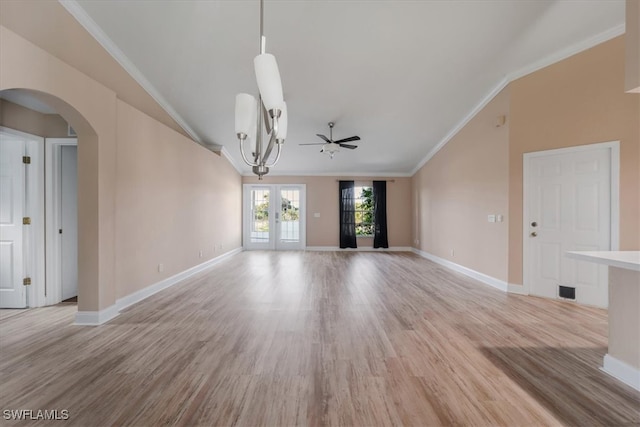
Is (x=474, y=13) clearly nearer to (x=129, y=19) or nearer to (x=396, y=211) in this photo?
(x=129, y=19)

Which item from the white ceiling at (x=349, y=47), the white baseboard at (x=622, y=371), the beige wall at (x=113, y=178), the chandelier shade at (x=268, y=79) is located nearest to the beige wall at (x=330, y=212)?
the white ceiling at (x=349, y=47)

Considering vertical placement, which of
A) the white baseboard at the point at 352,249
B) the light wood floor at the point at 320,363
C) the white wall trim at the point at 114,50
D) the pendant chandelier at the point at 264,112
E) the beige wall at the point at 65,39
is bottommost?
the light wood floor at the point at 320,363

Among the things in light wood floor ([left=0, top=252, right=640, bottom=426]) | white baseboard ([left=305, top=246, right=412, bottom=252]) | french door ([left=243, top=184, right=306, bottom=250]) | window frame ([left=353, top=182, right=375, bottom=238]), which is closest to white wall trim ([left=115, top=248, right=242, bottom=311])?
light wood floor ([left=0, top=252, right=640, bottom=426])

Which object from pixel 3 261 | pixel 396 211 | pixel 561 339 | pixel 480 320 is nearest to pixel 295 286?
pixel 480 320

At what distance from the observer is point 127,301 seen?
339cm

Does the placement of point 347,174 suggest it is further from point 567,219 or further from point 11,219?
point 11,219

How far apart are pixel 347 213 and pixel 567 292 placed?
573 cm

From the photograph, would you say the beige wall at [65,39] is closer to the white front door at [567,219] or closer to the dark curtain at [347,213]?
the white front door at [567,219]

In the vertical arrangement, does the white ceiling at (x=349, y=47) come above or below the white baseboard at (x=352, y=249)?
above

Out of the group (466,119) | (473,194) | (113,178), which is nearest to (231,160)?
(113,178)

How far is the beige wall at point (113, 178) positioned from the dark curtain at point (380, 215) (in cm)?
562

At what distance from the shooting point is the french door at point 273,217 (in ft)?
28.5

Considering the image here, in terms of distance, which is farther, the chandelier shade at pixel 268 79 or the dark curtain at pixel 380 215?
the dark curtain at pixel 380 215

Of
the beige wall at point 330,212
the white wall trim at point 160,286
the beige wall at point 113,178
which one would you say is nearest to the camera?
the beige wall at point 113,178
